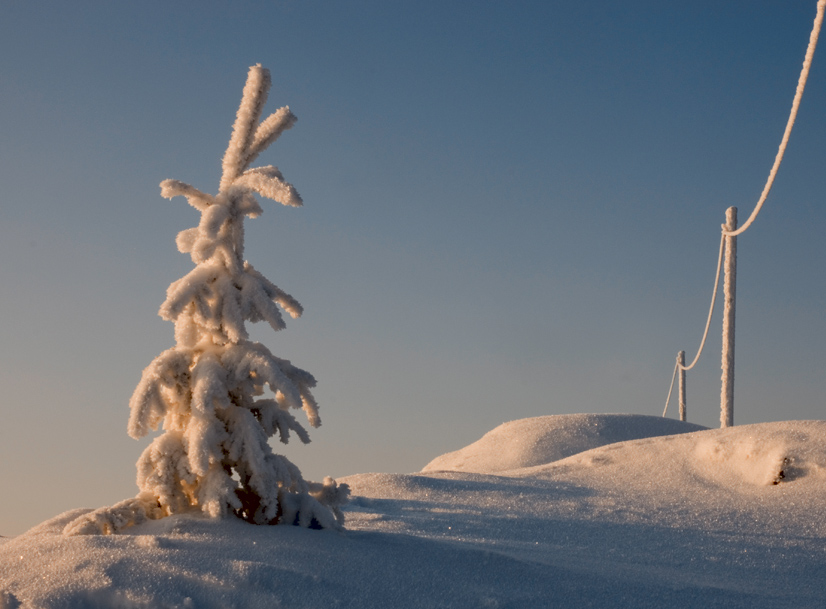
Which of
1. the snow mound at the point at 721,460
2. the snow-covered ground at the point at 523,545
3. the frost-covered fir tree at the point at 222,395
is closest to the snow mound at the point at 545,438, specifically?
the snow-covered ground at the point at 523,545

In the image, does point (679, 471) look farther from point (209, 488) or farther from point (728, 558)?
point (209, 488)

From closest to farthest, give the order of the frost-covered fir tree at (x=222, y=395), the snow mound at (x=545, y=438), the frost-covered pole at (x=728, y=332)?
the frost-covered fir tree at (x=222, y=395)
the frost-covered pole at (x=728, y=332)
the snow mound at (x=545, y=438)

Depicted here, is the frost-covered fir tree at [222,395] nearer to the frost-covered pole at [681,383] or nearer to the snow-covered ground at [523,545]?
the snow-covered ground at [523,545]

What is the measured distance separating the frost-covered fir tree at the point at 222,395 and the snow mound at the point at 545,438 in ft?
24.5

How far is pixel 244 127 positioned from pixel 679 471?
246 inches

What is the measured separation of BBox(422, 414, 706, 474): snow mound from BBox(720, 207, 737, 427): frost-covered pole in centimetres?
189

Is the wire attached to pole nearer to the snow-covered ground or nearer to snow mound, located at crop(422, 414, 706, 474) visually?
the snow-covered ground

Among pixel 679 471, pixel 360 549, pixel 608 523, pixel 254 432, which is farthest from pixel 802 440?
pixel 254 432

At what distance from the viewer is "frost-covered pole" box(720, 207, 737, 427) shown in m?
12.0

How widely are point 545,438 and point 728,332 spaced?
11.6 ft

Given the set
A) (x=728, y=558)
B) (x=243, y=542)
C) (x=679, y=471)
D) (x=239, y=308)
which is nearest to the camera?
(x=243, y=542)

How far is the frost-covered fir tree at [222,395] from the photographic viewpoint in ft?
13.7

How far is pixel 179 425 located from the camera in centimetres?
444

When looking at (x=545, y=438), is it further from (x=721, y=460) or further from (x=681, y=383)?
(x=681, y=383)
